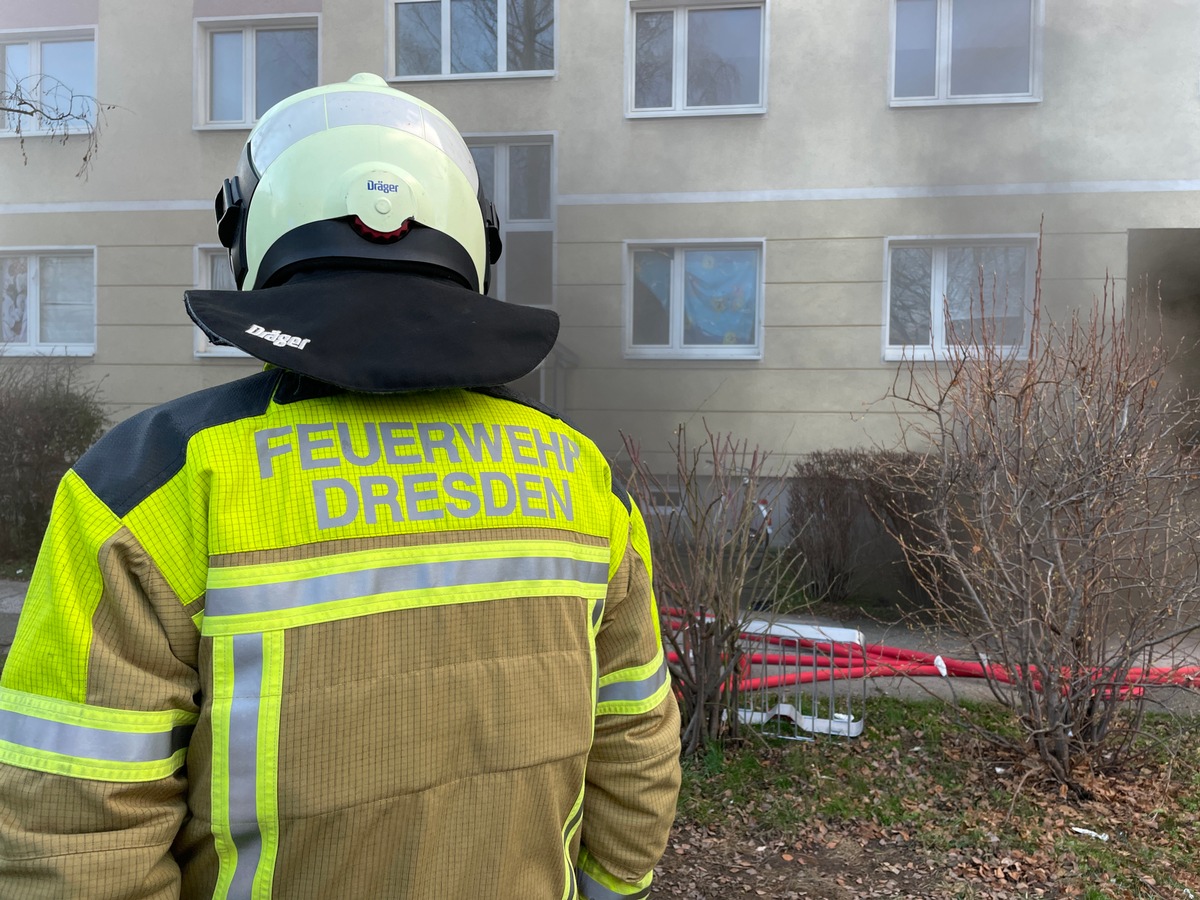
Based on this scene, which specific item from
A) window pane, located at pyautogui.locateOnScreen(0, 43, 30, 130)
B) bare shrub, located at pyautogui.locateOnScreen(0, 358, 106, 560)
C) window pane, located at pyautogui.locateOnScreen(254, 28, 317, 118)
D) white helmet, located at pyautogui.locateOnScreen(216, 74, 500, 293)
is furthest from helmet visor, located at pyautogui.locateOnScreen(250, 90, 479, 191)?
window pane, located at pyautogui.locateOnScreen(0, 43, 30, 130)

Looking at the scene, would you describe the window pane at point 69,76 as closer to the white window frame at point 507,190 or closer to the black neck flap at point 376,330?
the white window frame at point 507,190

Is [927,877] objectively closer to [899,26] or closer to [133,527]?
[133,527]

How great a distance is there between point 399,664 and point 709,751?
115 inches

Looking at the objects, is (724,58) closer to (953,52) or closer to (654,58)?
(654,58)

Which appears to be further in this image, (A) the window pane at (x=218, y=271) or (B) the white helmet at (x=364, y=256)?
(A) the window pane at (x=218, y=271)

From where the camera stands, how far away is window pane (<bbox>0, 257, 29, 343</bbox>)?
6.62 m

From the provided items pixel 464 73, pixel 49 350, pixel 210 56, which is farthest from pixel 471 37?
pixel 49 350

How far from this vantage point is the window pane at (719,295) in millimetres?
5859

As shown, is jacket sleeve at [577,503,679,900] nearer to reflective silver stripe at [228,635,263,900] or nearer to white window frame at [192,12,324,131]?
reflective silver stripe at [228,635,263,900]

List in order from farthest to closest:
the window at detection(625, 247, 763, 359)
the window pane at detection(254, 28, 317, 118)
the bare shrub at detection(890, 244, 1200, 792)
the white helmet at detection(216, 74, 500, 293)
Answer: the window pane at detection(254, 28, 317, 118)
the window at detection(625, 247, 763, 359)
the bare shrub at detection(890, 244, 1200, 792)
the white helmet at detection(216, 74, 500, 293)

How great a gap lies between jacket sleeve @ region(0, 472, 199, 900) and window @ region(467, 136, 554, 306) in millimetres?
5109

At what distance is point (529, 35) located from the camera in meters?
5.79

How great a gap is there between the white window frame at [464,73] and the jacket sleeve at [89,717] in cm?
561

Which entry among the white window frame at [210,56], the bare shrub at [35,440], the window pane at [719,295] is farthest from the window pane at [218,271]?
the window pane at [719,295]
